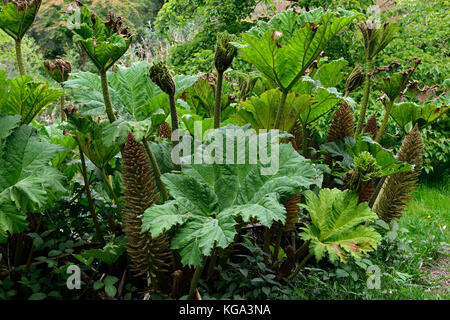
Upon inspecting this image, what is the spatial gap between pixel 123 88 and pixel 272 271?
92 centimetres

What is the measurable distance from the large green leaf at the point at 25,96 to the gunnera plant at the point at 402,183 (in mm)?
1588

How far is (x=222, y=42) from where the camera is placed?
4.26ft

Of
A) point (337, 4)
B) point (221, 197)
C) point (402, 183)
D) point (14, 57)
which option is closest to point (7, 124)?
point (221, 197)

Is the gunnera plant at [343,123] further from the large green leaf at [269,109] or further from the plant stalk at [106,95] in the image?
the plant stalk at [106,95]

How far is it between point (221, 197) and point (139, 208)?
0.28 meters

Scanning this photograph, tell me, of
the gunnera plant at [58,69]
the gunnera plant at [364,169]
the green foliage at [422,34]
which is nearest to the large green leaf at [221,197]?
the gunnera plant at [364,169]

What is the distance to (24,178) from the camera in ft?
4.25

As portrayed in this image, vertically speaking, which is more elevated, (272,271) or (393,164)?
(393,164)

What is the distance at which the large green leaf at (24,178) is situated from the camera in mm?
1168

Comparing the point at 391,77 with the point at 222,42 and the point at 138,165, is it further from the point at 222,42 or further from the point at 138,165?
the point at 138,165

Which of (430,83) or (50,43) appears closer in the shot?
(430,83)

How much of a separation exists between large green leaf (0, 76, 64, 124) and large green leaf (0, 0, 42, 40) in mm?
190

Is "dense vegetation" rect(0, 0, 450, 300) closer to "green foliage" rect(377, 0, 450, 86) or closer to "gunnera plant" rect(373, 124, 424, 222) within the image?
"gunnera plant" rect(373, 124, 424, 222)
